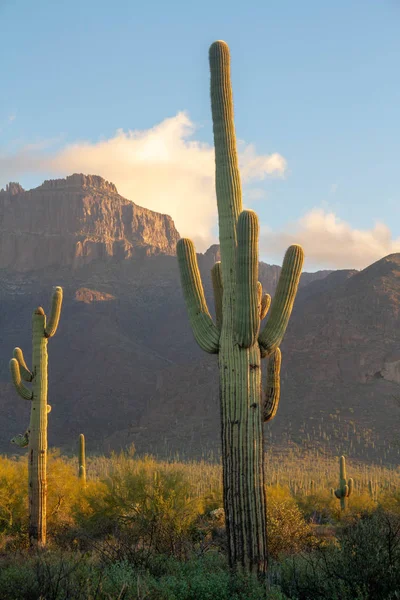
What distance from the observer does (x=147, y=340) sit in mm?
89000

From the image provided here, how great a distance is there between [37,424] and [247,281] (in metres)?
6.83

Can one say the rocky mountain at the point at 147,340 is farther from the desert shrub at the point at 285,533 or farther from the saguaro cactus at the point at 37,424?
the saguaro cactus at the point at 37,424

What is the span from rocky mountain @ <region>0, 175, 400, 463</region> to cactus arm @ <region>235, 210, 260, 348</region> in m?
11.8

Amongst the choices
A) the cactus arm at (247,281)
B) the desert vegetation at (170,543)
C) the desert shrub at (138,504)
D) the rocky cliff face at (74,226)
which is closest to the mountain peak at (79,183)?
the rocky cliff face at (74,226)

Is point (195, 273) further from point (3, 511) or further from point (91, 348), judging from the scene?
point (91, 348)

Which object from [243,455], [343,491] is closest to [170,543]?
[243,455]

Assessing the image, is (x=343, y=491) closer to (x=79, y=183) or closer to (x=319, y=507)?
(x=319, y=507)

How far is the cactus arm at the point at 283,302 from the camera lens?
340 inches

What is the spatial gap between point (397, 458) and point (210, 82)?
34202 millimetres

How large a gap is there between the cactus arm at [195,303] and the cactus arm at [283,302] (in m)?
0.63

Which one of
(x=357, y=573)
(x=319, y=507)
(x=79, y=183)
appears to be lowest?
(x=319, y=507)

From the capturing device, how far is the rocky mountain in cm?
4903

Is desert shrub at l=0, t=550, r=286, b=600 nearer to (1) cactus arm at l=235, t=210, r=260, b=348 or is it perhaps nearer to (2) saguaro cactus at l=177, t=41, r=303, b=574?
(2) saguaro cactus at l=177, t=41, r=303, b=574

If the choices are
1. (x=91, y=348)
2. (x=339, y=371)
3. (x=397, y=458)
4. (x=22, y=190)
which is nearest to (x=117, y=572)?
(x=397, y=458)
